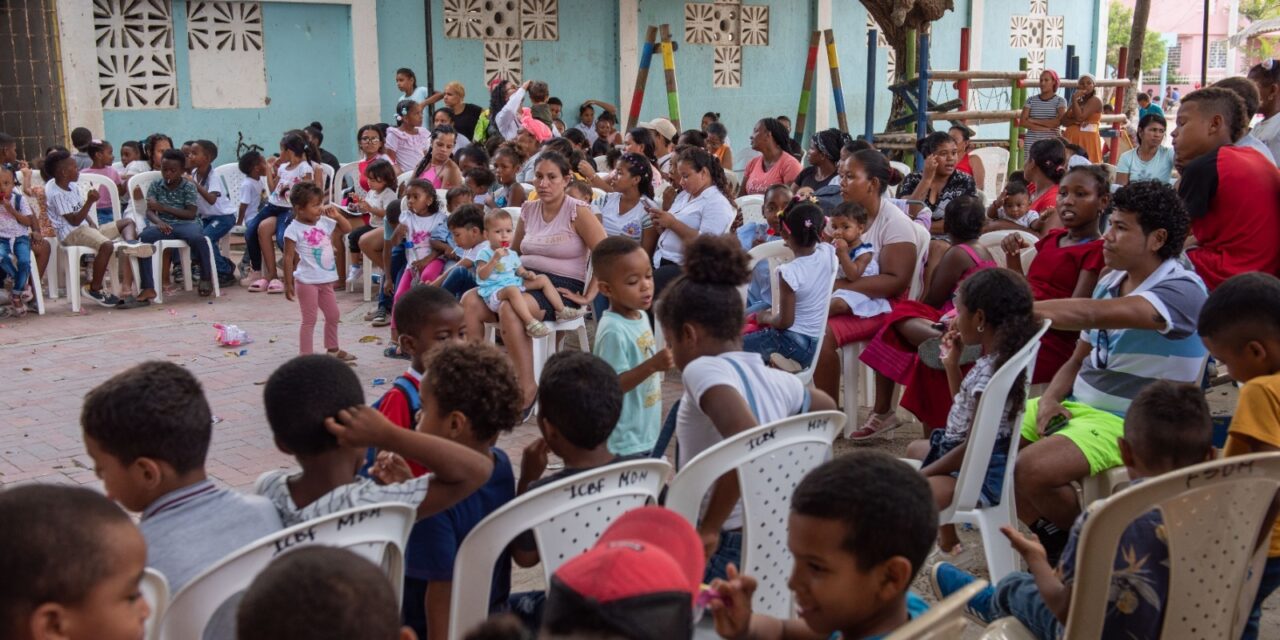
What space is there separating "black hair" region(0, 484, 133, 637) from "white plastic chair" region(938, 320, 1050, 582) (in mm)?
2381

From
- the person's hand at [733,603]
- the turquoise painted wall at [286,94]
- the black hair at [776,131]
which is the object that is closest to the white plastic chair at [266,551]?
the person's hand at [733,603]

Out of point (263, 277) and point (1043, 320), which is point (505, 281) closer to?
point (1043, 320)

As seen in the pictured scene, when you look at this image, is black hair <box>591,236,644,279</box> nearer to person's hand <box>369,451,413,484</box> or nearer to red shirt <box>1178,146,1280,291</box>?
person's hand <box>369,451,413,484</box>

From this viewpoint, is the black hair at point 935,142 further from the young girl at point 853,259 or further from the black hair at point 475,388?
the black hair at point 475,388

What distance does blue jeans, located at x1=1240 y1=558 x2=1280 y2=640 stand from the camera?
8.69 ft

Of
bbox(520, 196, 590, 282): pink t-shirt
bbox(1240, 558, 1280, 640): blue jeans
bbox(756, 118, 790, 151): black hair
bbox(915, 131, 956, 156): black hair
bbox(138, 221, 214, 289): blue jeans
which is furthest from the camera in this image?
bbox(138, 221, 214, 289): blue jeans

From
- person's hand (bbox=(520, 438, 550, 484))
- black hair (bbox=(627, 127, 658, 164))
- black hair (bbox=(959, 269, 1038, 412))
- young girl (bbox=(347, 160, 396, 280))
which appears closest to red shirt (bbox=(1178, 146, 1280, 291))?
black hair (bbox=(959, 269, 1038, 412))

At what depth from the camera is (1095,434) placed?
351cm

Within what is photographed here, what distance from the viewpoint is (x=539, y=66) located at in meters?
15.7

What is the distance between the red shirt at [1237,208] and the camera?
4.25m

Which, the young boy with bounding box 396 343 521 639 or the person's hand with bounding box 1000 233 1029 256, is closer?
the young boy with bounding box 396 343 521 639

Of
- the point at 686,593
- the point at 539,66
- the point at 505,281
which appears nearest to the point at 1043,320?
the point at 686,593

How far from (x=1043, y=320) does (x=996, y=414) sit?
0.37 metres

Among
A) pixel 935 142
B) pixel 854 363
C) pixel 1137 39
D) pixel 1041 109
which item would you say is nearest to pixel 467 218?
pixel 854 363
